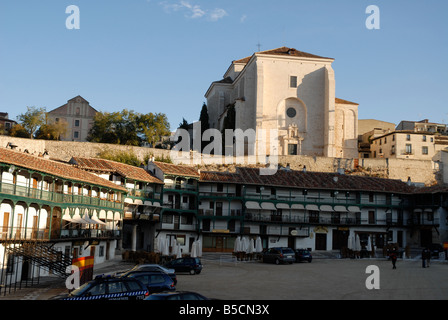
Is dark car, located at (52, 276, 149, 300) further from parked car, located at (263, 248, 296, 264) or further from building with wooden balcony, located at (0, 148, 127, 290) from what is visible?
parked car, located at (263, 248, 296, 264)

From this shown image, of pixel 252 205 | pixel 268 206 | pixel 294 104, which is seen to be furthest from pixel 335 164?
pixel 252 205

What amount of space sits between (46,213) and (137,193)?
17351mm

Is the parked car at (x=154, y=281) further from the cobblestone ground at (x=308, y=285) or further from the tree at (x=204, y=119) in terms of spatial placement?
the tree at (x=204, y=119)

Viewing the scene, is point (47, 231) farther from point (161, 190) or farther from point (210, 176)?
point (210, 176)

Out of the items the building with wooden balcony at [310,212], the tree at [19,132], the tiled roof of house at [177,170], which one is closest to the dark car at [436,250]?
the building with wooden balcony at [310,212]

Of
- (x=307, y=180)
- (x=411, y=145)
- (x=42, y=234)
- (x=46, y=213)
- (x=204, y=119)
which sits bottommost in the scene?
(x=42, y=234)

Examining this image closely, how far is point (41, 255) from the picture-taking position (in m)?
29.6

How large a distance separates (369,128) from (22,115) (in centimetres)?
6782

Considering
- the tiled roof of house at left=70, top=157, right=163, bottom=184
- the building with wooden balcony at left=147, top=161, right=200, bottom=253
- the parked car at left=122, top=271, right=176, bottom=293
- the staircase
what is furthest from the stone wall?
the parked car at left=122, top=271, right=176, bottom=293

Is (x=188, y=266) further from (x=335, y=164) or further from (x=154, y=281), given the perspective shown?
(x=335, y=164)

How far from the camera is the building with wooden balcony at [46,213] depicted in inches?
1120

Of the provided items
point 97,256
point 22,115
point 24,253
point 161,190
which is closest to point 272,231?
point 161,190
